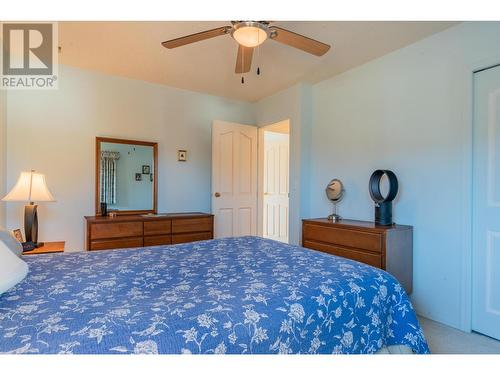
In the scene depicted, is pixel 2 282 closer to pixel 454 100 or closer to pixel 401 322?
pixel 401 322

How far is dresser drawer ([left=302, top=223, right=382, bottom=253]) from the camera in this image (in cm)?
251

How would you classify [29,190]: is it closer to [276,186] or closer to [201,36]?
[201,36]

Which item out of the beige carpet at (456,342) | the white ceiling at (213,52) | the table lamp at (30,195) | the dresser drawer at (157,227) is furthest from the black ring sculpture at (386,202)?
the table lamp at (30,195)

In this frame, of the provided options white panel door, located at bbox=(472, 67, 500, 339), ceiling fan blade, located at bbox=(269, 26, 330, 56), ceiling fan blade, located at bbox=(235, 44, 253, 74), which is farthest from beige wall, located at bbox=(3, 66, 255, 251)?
white panel door, located at bbox=(472, 67, 500, 339)

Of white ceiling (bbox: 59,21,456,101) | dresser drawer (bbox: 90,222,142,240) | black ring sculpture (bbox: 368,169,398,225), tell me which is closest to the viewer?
white ceiling (bbox: 59,21,456,101)

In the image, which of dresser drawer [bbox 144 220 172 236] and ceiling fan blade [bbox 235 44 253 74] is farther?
dresser drawer [bbox 144 220 172 236]

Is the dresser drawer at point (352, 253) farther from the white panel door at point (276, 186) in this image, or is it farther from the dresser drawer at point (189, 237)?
the white panel door at point (276, 186)

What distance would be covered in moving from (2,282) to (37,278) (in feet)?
1.15

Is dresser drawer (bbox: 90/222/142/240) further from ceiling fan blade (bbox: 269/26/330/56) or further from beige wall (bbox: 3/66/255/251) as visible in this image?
ceiling fan blade (bbox: 269/26/330/56)

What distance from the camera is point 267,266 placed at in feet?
5.11

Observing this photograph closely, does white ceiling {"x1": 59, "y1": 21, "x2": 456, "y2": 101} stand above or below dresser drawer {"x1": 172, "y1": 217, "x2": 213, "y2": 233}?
above

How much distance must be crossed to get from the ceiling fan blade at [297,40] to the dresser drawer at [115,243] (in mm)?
2408

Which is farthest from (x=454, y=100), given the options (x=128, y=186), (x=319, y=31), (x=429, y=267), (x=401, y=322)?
(x=128, y=186)

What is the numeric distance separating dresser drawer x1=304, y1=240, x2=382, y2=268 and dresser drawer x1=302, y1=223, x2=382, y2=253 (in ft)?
0.14
